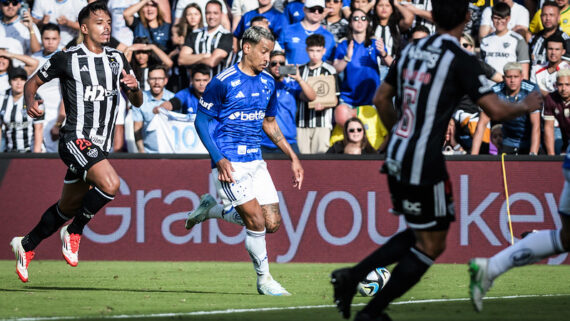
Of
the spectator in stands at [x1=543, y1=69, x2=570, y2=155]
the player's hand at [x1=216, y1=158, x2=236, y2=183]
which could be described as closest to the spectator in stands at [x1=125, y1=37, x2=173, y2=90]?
the spectator in stands at [x1=543, y1=69, x2=570, y2=155]

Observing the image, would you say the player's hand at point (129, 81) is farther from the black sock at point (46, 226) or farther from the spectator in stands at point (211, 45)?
the spectator in stands at point (211, 45)

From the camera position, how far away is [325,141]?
546 inches

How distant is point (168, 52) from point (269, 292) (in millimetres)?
7660

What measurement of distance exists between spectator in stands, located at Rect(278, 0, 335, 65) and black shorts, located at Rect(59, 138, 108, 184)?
5581 mm

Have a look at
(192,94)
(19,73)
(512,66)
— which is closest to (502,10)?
(512,66)

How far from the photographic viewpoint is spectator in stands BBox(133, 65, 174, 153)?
14.1m

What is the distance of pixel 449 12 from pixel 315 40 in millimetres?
7928

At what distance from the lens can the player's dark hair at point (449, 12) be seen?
593cm

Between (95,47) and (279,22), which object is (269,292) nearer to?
(95,47)

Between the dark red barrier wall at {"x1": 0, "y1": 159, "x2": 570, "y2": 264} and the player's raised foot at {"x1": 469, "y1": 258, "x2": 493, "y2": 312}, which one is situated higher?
the player's raised foot at {"x1": 469, "y1": 258, "x2": 493, "y2": 312}

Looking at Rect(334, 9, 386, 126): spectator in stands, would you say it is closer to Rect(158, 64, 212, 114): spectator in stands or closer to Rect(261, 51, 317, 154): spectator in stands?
Rect(261, 51, 317, 154): spectator in stands

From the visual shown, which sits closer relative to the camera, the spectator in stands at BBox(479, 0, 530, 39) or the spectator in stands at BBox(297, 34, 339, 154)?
the spectator in stands at BBox(297, 34, 339, 154)

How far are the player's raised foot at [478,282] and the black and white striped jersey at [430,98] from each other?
2.37ft

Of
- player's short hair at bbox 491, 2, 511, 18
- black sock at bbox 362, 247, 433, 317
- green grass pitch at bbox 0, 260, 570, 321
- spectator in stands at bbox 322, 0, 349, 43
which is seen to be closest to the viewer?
black sock at bbox 362, 247, 433, 317
